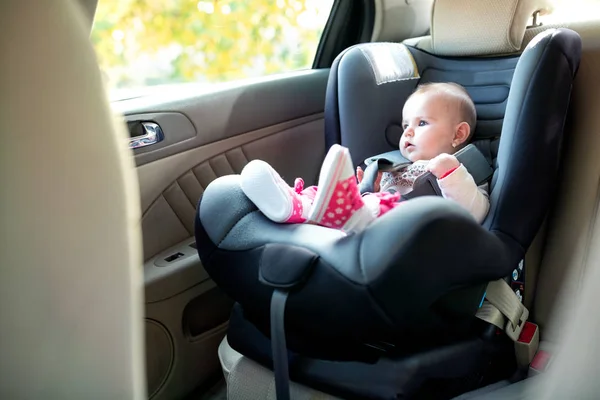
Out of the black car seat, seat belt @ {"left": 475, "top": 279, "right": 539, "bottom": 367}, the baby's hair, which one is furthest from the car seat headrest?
seat belt @ {"left": 475, "top": 279, "right": 539, "bottom": 367}

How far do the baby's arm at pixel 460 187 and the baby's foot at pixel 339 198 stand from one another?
25 cm

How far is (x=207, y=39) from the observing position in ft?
6.40

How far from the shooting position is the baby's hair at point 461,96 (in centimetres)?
154

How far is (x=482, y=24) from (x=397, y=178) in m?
0.51

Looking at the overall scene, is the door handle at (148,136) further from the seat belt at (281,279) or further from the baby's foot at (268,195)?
the seat belt at (281,279)

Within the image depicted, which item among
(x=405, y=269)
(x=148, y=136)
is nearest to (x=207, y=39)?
(x=148, y=136)

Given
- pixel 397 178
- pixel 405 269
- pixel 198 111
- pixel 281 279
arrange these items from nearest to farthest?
pixel 405 269 → pixel 281 279 → pixel 397 178 → pixel 198 111

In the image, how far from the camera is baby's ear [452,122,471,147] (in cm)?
154

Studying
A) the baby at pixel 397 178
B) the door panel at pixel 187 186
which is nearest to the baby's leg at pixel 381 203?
the baby at pixel 397 178

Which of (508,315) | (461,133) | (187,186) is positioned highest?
(461,133)

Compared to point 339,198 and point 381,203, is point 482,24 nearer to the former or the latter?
point 381,203

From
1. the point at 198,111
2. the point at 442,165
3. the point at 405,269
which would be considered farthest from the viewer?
the point at 198,111

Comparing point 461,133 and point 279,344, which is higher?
point 461,133

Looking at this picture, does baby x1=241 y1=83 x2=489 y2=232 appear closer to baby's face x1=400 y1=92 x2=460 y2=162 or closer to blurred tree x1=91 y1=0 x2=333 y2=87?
baby's face x1=400 y1=92 x2=460 y2=162
